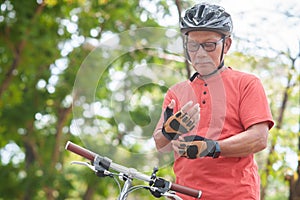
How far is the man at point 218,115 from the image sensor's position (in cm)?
282

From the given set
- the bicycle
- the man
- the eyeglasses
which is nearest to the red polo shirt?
the man

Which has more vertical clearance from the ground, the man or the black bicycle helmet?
the black bicycle helmet

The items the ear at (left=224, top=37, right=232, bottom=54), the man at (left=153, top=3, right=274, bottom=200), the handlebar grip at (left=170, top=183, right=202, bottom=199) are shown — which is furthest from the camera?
the ear at (left=224, top=37, right=232, bottom=54)

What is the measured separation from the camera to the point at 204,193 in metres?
2.91

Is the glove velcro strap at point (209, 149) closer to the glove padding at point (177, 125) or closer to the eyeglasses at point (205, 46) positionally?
the glove padding at point (177, 125)

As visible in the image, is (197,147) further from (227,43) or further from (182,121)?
(227,43)

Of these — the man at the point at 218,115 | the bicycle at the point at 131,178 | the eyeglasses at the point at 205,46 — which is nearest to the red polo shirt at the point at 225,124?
the man at the point at 218,115

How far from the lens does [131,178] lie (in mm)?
2643

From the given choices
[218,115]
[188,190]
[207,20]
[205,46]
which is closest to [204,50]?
[205,46]

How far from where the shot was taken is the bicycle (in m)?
2.59

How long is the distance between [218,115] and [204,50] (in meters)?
0.30

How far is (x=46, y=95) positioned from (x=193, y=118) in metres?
9.71

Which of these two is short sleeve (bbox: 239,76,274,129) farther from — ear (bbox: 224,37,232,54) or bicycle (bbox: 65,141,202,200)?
bicycle (bbox: 65,141,202,200)

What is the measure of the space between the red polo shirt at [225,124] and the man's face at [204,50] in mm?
79
